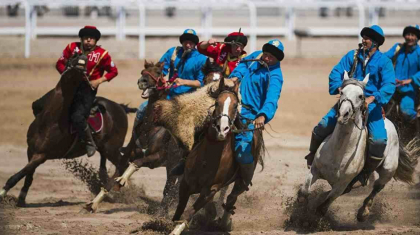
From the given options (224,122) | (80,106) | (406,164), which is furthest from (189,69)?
(406,164)

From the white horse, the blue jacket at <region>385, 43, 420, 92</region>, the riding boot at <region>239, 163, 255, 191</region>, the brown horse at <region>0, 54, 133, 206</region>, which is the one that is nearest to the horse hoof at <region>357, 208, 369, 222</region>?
the white horse

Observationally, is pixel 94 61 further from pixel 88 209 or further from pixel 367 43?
pixel 367 43

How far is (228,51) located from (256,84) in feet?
4.98

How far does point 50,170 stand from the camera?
13.1m

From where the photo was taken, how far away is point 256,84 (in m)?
8.66

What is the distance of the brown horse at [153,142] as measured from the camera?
9.76m

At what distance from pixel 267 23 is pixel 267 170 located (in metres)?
13.5

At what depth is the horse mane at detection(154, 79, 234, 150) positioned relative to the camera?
Answer: 820 centimetres

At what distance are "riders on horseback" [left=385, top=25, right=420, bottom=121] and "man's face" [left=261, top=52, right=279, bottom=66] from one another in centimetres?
376

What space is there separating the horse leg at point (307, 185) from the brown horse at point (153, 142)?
167 centimetres

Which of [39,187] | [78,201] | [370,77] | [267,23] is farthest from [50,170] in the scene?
[267,23]

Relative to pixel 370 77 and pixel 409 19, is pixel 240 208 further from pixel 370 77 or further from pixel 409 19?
pixel 409 19

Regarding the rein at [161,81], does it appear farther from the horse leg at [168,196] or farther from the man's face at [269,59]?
the man's face at [269,59]

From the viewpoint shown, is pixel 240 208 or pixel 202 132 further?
pixel 240 208
